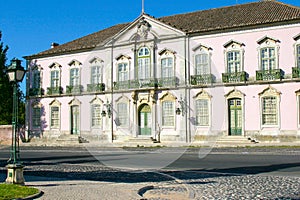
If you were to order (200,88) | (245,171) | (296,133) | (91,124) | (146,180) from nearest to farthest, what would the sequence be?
(146,180)
(245,171)
(296,133)
(200,88)
(91,124)

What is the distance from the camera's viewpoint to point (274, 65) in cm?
2814

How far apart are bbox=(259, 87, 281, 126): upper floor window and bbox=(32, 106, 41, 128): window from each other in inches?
847

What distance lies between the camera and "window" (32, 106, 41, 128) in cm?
3909

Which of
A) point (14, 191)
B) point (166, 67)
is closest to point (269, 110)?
point (166, 67)

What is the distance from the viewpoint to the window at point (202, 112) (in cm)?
3027

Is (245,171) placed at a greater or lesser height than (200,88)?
lesser

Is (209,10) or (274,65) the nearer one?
(274,65)

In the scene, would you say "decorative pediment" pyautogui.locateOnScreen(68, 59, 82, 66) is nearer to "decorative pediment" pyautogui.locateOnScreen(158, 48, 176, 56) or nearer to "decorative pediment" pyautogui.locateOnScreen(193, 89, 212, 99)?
"decorative pediment" pyautogui.locateOnScreen(158, 48, 176, 56)

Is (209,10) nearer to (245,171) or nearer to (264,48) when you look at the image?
(264,48)

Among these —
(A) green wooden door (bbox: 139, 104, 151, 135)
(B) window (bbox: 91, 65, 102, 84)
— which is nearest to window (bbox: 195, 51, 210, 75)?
Result: (A) green wooden door (bbox: 139, 104, 151, 135)

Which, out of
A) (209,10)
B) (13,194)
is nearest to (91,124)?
(209,10)

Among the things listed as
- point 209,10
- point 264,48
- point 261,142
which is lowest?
point 261,142

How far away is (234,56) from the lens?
29719mm

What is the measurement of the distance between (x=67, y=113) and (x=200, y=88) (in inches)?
523
